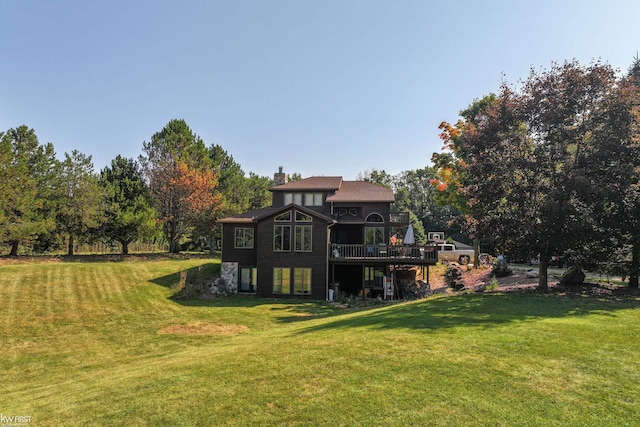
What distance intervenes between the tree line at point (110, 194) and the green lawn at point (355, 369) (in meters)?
11.8

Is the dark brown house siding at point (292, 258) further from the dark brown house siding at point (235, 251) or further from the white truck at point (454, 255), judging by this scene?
the white truck at point (454, 255)

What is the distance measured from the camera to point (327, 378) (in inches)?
266

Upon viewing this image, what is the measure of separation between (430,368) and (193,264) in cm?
2324

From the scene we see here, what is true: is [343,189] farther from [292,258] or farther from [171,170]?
[171,170]

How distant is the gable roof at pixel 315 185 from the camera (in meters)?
27.3

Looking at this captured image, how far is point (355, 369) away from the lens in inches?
279

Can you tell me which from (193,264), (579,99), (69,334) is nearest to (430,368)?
(69,334)

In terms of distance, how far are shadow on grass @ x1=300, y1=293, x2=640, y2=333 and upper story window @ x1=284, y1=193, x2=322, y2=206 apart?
44.3 feet

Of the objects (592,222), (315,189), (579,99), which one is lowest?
(592,222)

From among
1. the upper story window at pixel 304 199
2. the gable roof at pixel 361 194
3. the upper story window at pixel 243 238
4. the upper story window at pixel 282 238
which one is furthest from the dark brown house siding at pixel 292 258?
the upper story window at pixel 304 199

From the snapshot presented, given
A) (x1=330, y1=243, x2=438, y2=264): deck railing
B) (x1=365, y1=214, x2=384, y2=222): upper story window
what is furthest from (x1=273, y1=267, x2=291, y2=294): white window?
(x1=365, y1=214, x2=384, y2=222): upper story window

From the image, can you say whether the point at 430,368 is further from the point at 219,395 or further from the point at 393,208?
the point at 393,208

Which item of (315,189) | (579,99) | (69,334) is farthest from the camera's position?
(315,189)

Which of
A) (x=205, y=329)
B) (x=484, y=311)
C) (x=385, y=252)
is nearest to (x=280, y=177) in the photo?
(x=385, y=252)
